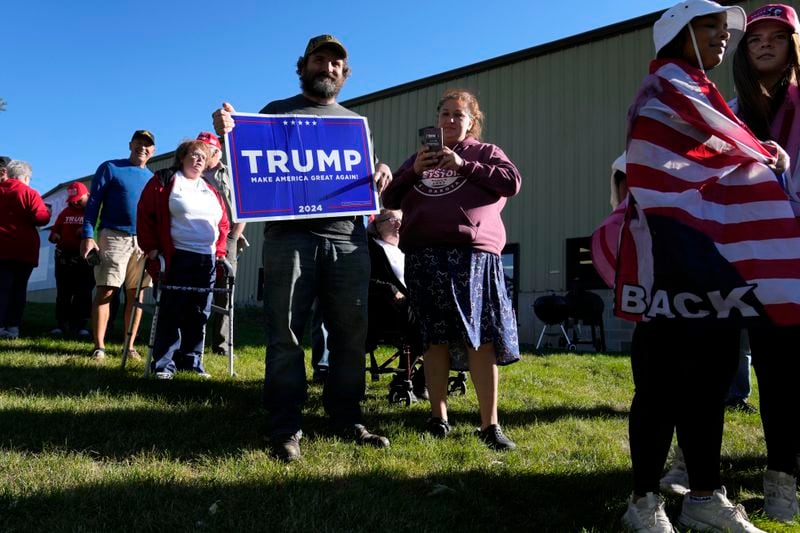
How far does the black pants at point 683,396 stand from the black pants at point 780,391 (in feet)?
1.65

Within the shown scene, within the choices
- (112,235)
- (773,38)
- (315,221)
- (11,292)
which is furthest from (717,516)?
(11,292)

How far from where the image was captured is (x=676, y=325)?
2.29 meters

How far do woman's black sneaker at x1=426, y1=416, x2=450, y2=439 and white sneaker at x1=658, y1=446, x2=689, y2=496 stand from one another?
1220 mm

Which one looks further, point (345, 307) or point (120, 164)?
point (120, 164)

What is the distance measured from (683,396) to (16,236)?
7.46 m

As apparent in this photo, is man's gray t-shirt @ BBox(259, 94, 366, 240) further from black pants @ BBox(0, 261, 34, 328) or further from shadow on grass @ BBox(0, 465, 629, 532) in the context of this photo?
A: black pants @ BBox(0, 261, 34, 328)

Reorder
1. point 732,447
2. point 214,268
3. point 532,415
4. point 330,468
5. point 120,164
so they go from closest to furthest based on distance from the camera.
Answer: point 330,468, point 732,447, point 532,415, point 214,268, point 120,164

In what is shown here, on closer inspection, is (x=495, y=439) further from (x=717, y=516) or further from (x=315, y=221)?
(x=315, y=221)

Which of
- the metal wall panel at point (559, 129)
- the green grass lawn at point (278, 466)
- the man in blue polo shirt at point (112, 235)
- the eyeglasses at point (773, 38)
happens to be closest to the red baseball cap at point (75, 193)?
the man in blue polo shirt at point (112, 235)

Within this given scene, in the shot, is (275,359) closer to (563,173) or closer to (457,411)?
(457,411)

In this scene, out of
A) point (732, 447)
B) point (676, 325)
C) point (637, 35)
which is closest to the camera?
point (676, 325)

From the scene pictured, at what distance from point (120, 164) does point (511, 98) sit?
11161mm

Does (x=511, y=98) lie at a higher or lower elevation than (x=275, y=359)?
higher

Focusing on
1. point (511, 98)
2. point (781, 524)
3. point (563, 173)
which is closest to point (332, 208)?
point (781, 524)
